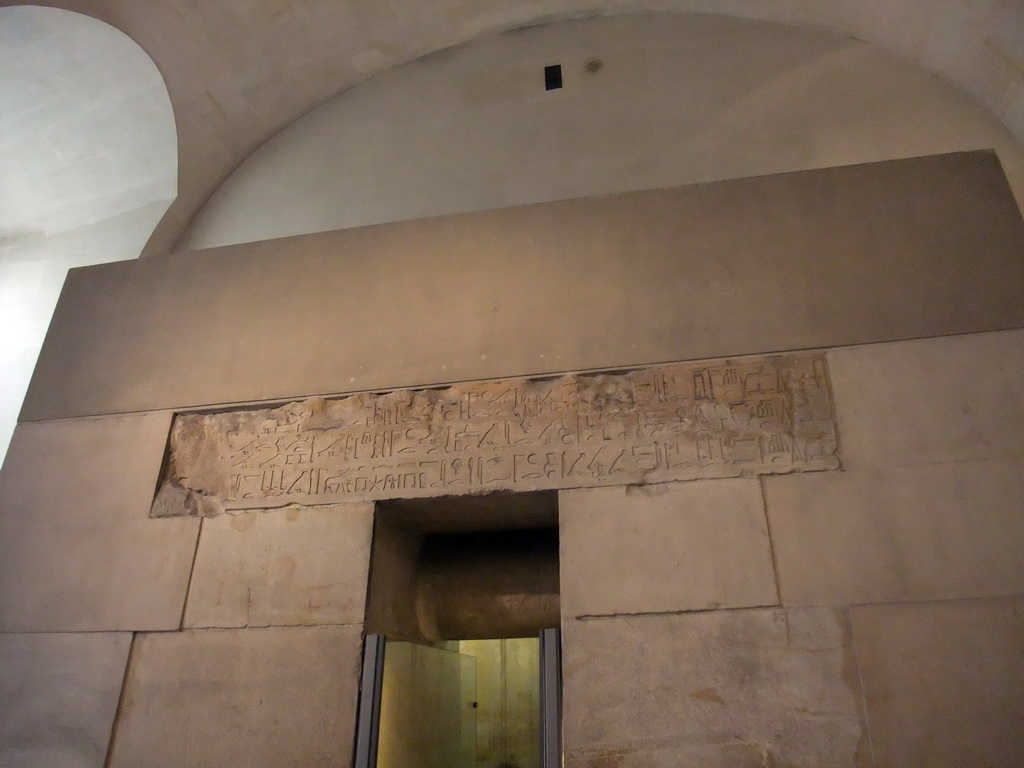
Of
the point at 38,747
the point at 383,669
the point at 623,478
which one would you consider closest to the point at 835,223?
the point at 623,478

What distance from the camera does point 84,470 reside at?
4.29 m

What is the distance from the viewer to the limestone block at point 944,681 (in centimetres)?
282

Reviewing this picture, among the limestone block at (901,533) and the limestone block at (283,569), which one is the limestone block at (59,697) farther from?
the limestone block at (901,533)

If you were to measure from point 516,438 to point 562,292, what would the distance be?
0.93 meters

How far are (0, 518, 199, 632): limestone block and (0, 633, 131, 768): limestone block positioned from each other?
0.10 m

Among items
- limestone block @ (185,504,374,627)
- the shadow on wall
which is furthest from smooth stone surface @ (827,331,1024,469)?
the shadow on wall

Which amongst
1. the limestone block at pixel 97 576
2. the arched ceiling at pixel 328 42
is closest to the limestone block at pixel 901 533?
the arched ceiling at pixel 328 42

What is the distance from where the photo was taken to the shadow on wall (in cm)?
570

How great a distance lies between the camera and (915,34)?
5051 millimetres

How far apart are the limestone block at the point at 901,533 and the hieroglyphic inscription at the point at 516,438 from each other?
8.8 inches

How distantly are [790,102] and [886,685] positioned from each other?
4.10 meters

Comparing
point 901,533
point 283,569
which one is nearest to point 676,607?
point 901,533

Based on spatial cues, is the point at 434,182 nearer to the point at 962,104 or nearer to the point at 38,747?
the point at 962,104

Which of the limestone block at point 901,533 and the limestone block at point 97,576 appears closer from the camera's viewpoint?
the limestone block at point 901,533
